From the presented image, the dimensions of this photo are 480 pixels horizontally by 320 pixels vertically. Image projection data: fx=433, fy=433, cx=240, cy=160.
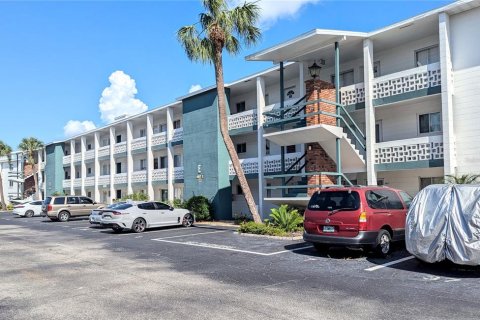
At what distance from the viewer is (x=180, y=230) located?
1984 cm

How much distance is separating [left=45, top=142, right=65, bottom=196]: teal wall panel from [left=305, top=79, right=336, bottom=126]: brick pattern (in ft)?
129

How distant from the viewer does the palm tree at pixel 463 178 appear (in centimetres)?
1462

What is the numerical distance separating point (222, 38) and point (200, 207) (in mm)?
10374

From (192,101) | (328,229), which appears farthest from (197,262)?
(192,101)

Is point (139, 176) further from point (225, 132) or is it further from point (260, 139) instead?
point (225, 132)

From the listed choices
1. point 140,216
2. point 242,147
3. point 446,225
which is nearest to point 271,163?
point 242,147

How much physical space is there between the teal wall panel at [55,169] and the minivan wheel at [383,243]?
45.2 meters

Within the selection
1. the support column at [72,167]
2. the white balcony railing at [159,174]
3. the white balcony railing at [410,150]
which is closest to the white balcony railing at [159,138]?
the white balcony railing at [159,174]

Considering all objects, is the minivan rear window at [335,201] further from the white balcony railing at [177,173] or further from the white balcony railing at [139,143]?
the white balcony railing at [139,143]

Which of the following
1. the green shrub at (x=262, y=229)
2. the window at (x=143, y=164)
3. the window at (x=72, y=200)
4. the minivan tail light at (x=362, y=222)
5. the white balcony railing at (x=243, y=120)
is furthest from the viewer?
the window at (x=143, y=164)

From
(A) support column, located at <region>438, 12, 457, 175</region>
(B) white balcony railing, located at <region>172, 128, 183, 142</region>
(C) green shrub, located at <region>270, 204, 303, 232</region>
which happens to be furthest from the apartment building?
(B) white balcony railing, located at <region>172, 128, 183, 142</region>

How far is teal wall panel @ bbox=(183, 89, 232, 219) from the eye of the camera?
25406 mm

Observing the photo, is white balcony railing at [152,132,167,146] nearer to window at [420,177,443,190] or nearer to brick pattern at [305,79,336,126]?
brick pattern at [305,79,336,126]

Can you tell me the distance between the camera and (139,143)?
3588 cm
